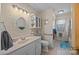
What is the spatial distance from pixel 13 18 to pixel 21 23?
0.13 m

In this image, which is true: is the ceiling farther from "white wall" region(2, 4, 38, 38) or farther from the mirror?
the mirror

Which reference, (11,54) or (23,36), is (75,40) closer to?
(23,36)

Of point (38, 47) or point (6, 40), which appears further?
point (38, 47)

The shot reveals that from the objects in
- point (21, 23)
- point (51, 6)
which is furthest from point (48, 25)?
point (21, 23)

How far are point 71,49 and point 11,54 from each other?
0.79 meters

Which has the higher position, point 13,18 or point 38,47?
point 13,18

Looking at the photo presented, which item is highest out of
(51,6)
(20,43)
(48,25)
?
(51,6)

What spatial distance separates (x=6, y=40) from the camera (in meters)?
1.60

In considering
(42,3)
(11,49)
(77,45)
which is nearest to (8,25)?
(11,49)

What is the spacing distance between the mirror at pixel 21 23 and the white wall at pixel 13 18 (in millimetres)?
40

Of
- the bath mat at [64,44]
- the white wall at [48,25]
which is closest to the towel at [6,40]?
the white wall at [48,25]

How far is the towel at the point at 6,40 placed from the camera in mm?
1601

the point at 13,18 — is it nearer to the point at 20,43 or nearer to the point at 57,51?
the point at 20,43
